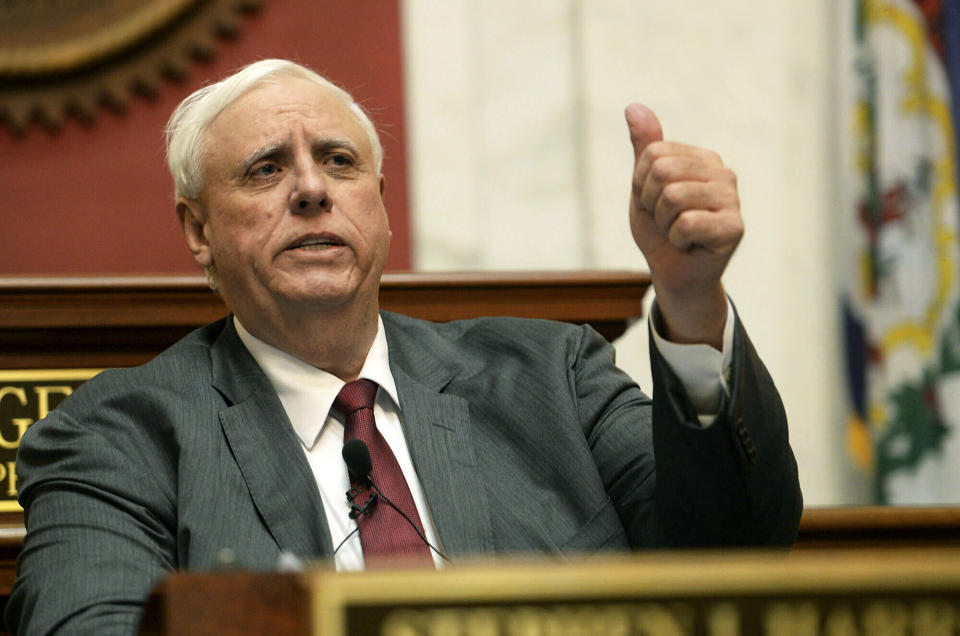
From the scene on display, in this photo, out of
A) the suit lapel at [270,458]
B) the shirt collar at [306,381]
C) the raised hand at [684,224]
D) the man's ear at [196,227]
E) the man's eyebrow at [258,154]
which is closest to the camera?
the raised hand at [684,224]

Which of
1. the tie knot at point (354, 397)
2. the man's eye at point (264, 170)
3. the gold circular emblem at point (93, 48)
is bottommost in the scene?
the tie knot at point (354, 397)

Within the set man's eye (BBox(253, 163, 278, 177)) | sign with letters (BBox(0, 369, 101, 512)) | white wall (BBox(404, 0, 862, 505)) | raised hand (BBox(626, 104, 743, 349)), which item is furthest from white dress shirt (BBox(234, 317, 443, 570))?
white wall (BBox(404, 0, 862, 505))

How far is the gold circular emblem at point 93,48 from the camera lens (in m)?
3.60

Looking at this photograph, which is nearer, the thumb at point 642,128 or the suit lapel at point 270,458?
the thumb at point 642,128

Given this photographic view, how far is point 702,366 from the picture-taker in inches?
61.8

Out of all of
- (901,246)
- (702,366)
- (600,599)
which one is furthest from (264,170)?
(901,246)

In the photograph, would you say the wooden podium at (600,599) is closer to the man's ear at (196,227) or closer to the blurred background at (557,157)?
the man's ear at (196,227)

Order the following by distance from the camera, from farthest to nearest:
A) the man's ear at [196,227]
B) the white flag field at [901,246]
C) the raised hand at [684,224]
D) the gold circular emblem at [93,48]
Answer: the gold circular emblem at [93,48], the white flag field at [901,246], the man's ear at [196,227], the raised hand at [684,224]

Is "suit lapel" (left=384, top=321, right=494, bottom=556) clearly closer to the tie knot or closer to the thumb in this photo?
the tie knot

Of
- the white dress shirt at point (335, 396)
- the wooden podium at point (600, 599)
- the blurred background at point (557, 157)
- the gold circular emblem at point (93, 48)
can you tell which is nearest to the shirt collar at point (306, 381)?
the white dress shirt at point (335, 396)

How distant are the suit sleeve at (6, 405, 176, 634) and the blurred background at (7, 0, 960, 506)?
6.05 ft

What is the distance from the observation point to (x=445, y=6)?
12.1 feet

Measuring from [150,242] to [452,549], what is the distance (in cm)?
217

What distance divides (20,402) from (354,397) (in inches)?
27.9
